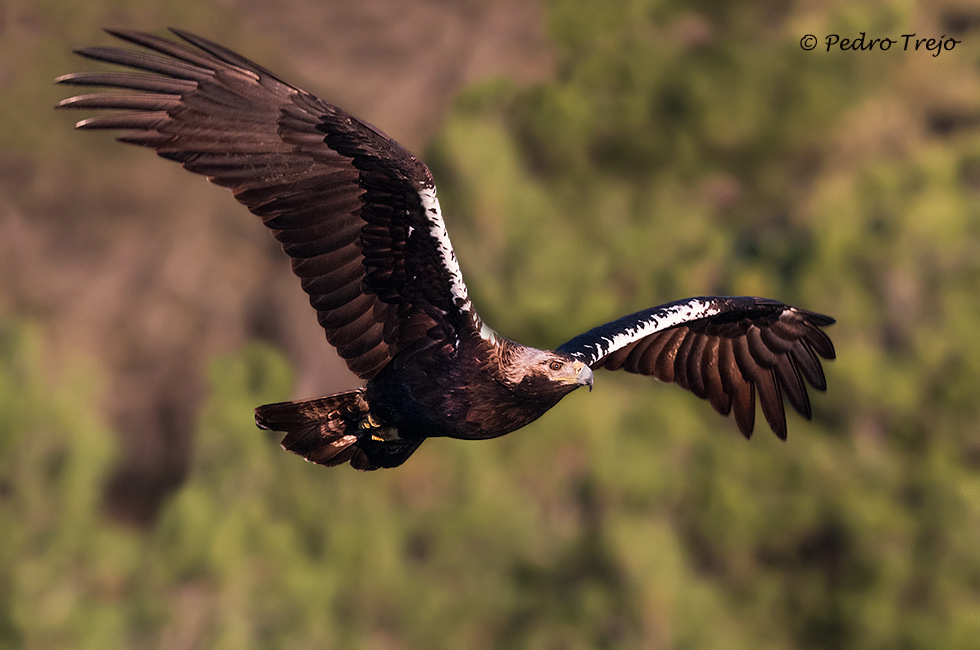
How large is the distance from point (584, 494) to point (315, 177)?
15574 millimetres

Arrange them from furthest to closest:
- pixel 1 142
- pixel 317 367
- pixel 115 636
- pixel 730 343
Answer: pixel 1 142
pixel 317 367
pixel 115 636
pixel 730 343

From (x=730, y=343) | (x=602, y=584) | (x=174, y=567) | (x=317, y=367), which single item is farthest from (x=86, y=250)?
(x=730, y=343)


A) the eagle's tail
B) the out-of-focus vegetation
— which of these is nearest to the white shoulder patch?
the eagle's tail

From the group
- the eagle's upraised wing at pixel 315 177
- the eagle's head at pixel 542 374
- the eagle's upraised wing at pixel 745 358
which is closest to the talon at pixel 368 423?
the eagle's upraised wing at pixel 315 177

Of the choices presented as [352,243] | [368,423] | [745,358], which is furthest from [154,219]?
[352,243]

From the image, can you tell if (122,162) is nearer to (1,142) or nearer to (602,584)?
(1,142)

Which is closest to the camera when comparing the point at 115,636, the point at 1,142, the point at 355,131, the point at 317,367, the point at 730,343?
the point at 355,131

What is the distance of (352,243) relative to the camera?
7707 mm

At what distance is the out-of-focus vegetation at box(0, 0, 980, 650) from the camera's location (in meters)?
21.4

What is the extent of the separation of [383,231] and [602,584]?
1481 cm

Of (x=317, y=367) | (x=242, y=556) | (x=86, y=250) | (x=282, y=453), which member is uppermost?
(x=86, y=250)

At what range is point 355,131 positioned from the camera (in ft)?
24.3

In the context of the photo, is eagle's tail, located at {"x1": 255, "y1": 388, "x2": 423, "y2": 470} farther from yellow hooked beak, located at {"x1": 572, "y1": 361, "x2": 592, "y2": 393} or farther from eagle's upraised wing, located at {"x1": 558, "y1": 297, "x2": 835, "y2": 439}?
eagle's upraised wing, located at {"x1": 558, "y1": 297, "x2": 835, "y2": 439}

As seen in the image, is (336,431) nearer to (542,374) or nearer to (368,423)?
(368,423)
